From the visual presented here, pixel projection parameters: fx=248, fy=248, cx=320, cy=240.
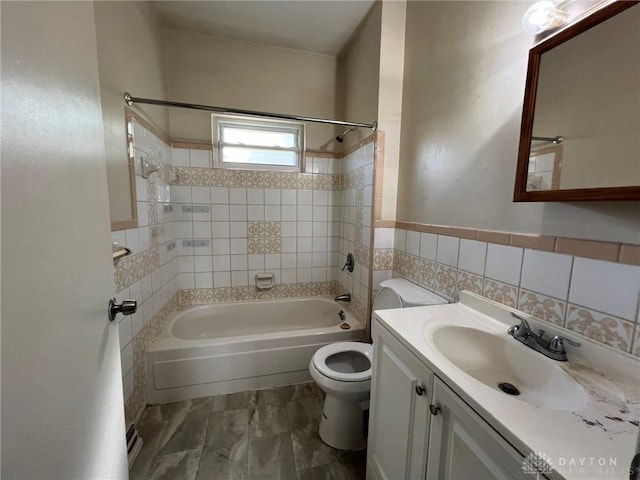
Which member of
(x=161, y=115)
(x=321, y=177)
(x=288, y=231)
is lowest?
(x=288, y=231)

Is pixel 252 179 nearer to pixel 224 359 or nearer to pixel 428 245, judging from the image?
pixel 224 359

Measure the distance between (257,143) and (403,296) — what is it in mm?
1916

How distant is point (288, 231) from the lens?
2.45 meters

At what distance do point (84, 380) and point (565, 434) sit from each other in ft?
3.35

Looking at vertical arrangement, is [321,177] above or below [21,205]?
above

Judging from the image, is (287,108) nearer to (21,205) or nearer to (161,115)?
(161,115)

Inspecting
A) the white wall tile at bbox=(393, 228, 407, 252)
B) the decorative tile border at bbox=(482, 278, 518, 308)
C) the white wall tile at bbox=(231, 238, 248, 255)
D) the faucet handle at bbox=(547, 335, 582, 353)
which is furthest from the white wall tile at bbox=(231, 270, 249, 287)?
the faucet handle at bbox=(547, 335, 582, 353)

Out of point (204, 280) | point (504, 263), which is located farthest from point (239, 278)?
point (504, 263)

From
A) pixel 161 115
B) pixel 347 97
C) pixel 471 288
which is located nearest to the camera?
pixel 471 288

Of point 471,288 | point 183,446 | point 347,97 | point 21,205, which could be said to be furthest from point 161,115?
point 471,288

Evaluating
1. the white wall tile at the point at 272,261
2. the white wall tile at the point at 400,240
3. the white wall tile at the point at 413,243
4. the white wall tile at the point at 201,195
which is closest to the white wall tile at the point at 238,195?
Result: the white wall tile at the point at 201,195

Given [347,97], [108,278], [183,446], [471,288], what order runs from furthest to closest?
1. [347,97]
2. [183,446]
3. [471,288]
4. [108,278]

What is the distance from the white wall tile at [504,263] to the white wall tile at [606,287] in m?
0.17

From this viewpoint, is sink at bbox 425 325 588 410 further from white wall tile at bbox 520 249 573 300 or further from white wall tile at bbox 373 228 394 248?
white wall tile at bbox 373 228 394 248
